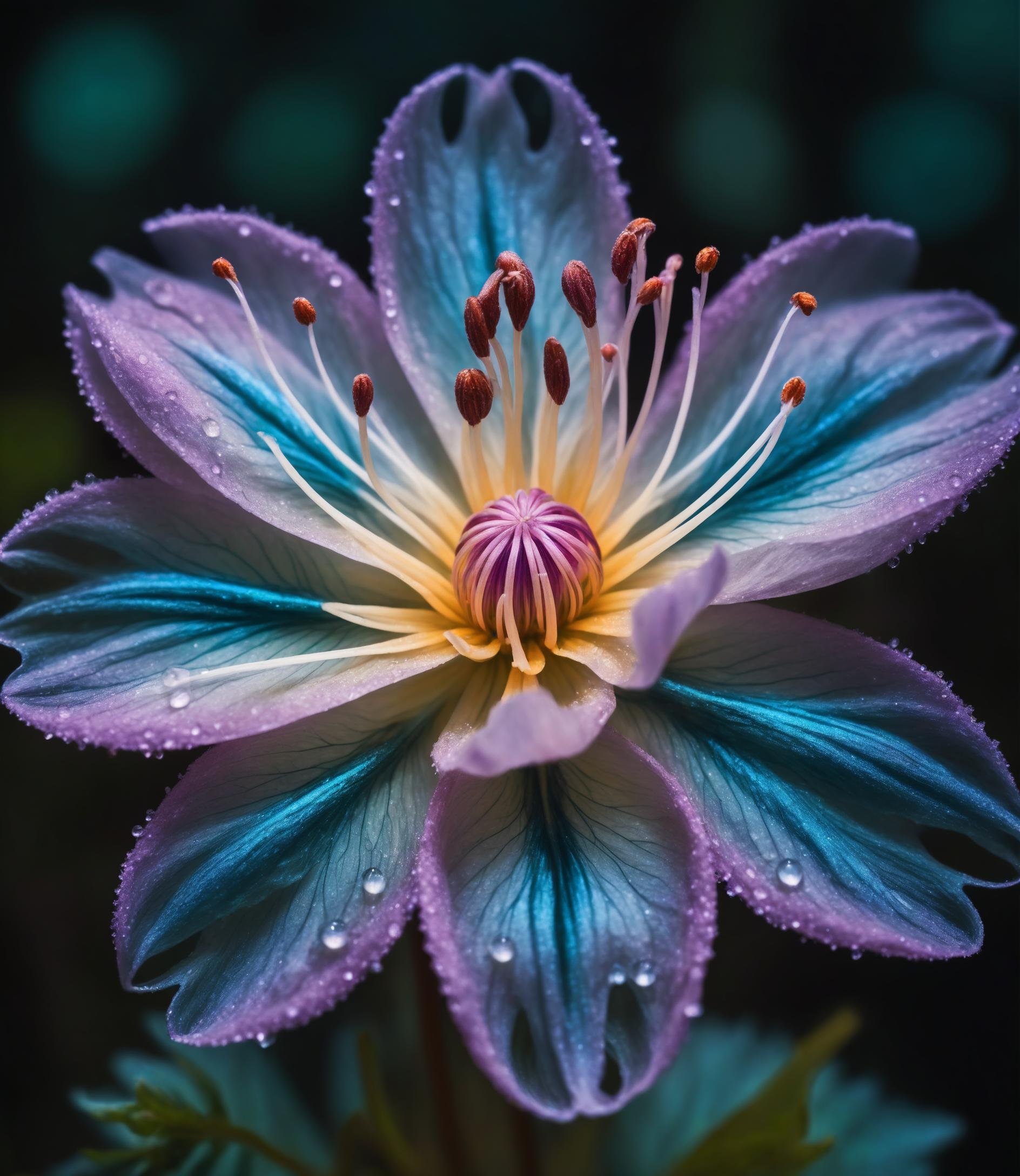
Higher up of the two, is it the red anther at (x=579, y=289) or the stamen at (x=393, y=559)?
the red anther at (x=579, y=289)

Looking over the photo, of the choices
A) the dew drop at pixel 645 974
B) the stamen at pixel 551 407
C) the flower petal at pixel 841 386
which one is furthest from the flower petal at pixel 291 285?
the dew drop at pixel 645 974

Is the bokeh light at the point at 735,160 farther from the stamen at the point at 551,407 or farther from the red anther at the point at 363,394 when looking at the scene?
the red anther at the point at 363,394

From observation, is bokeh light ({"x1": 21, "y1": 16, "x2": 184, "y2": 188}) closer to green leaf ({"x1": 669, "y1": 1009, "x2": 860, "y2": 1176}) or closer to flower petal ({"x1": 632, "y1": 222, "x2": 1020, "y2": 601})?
flower petal ({"x1": 632, "y1": 222, "x2": 1020, "y2": 601})

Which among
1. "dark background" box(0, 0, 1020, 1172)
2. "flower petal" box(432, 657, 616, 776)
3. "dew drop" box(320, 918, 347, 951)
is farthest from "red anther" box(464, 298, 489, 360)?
"dark background" box(0, 0, 1020, 1172)

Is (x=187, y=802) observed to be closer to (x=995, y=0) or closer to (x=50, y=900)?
(x=50, y=900)

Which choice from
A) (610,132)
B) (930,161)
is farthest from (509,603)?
(930,161)

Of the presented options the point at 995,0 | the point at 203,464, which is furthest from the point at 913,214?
the point at 203,464

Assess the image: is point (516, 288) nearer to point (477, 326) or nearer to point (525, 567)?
point (477, 326)
